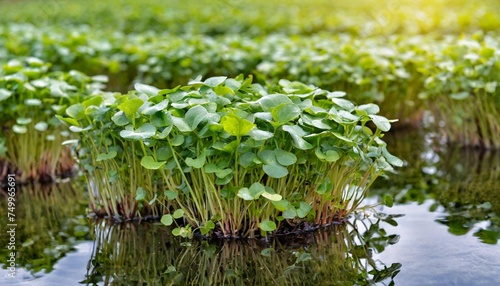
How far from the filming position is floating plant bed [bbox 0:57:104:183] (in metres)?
3.56

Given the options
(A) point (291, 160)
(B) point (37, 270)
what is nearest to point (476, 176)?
(A) point (291, 160)

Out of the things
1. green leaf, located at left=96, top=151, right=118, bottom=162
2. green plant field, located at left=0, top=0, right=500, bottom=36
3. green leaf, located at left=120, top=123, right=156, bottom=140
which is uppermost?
green plant field, located at left=0, top=0, right=500, bottom=36

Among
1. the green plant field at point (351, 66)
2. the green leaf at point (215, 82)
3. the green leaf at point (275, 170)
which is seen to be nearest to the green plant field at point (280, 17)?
the green plant field at point (351, 66)

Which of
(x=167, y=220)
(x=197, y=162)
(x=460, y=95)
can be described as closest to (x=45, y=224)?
(x=167, y=220)

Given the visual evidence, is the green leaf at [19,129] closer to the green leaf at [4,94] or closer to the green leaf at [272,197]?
the green leaf at [4,94]

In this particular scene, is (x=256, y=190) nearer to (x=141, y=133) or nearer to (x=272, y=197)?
(x=272, y=197)

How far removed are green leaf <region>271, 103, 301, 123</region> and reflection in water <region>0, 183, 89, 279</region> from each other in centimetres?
112

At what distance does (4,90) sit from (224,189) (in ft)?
5.14

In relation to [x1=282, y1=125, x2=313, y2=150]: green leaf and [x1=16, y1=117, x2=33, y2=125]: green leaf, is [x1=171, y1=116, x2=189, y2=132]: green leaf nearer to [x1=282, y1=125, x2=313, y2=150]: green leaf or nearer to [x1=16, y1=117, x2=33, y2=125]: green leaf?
[x1=282, y1=125, x2=313, y2=150]: green leaf

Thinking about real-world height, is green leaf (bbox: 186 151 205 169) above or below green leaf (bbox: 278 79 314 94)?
below

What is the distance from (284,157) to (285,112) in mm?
178

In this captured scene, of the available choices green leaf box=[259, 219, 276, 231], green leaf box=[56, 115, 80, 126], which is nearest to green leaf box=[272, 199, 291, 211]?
green leaf box=[259, 219, 276, 231]

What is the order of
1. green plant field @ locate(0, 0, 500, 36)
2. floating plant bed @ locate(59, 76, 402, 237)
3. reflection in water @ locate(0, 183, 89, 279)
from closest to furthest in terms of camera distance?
floating plant bed @ locate(59, 76, 402, 237) → reflection in water @ locate(0, 183, 89, 279) → green plant field @ locate(0, 0, 500, 36)

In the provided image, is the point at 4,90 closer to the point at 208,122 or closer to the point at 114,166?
the point at 114,166
